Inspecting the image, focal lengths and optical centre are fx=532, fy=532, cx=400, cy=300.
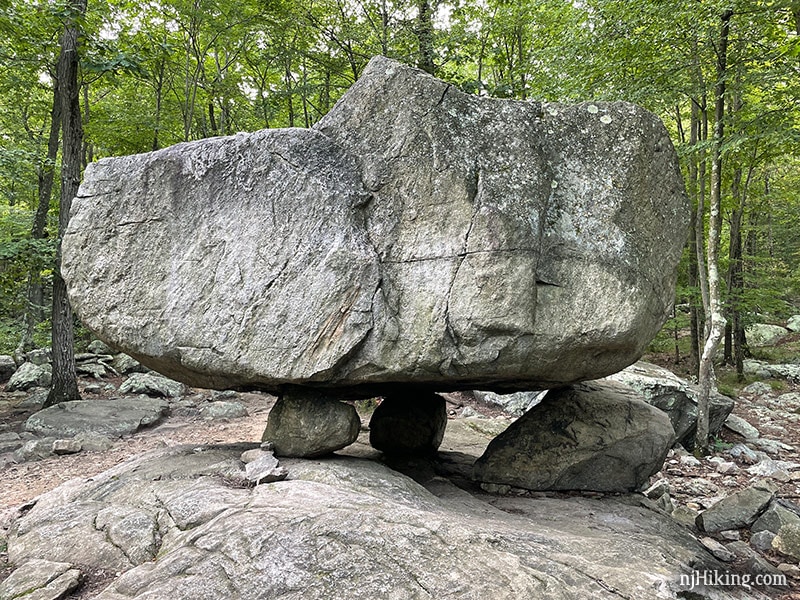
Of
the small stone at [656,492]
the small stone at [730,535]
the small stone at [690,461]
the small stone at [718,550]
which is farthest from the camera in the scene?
the small stone at [690,461]

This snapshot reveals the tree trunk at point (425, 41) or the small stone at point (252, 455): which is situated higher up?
the tree trunk at point (425, 41)

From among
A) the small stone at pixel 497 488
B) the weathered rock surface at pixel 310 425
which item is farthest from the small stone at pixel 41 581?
the small stone at pixel 497 488

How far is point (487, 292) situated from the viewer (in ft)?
20.7

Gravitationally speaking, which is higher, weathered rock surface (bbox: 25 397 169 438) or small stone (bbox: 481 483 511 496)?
small stone (bbox: 481 483 511 496)

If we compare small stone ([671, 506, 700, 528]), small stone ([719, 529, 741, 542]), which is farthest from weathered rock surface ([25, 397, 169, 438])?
small stone ([719, 529, 741, 542])

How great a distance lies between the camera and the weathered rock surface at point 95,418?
12.3m

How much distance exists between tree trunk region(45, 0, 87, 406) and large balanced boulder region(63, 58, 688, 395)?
826 centimetres

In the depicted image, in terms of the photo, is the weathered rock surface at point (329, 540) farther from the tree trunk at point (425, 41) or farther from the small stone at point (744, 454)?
the tree trunk at point (425, 41)

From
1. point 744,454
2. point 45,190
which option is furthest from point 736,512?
point 45,190

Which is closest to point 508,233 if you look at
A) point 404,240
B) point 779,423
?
point 404,240

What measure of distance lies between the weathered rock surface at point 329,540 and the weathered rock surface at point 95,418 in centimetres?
626

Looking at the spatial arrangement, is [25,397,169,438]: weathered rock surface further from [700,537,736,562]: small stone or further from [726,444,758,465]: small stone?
[726,444,758,465]: small stone

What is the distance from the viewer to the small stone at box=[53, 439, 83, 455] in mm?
10875

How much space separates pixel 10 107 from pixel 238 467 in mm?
24536
